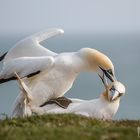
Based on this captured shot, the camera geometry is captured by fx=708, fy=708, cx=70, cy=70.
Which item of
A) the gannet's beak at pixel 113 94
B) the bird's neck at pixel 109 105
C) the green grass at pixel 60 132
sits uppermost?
the green grass at pixel 60 132

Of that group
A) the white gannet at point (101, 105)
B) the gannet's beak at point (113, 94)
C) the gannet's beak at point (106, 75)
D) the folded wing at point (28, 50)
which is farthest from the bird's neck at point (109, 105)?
the folded wing at point (28, 50)

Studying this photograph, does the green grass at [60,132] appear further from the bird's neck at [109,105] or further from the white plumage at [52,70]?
the white plumage at [52,70]

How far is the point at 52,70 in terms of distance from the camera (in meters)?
15.1

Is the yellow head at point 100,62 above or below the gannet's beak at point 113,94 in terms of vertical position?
above

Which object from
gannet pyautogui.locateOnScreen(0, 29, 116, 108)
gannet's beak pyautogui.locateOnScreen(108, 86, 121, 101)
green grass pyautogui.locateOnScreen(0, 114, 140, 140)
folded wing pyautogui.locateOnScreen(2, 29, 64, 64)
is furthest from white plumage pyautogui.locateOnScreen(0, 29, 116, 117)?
green grass pyautogui.locateOnScreen(0, 114, 140, 140)

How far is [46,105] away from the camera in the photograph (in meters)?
15.1

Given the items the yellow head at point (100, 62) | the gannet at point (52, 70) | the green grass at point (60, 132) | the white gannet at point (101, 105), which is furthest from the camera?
the yellow head at point (100, 62)

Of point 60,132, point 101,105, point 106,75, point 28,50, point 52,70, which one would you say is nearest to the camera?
point 60,132

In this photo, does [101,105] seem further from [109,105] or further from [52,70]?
[52,70]

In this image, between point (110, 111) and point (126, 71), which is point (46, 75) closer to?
point (110, 111)

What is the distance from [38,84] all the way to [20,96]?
1.66 feet

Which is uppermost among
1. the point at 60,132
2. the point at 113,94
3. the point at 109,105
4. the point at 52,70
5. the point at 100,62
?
the point at 60,132

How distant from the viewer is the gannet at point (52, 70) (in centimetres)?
1493

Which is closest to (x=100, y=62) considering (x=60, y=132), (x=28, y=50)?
(x=28, y=50)
